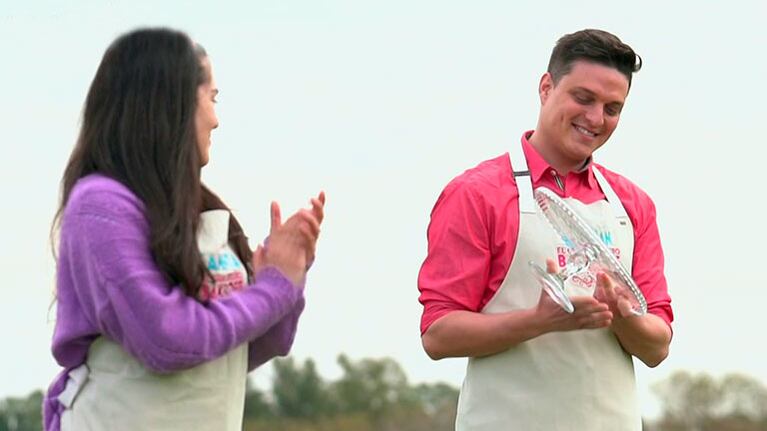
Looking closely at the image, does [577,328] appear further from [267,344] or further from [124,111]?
[124,111]

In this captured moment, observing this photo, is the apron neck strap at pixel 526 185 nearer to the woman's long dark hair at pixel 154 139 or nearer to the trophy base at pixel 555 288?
the trophy base at pixel 555 288

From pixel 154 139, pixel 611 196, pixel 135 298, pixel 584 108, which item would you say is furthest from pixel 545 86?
pixel 135 298

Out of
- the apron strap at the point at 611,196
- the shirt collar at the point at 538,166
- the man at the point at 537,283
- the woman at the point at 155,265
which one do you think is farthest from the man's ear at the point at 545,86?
the woman at the point at 155,265

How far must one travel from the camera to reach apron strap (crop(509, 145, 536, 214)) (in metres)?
5.31

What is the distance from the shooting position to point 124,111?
13.8ft

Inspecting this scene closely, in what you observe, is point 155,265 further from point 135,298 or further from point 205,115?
point 205,115

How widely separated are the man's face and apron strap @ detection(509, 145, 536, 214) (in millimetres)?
134

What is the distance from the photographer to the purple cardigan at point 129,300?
13.2 feet

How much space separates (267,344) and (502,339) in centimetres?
103

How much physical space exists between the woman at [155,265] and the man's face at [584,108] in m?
1.40

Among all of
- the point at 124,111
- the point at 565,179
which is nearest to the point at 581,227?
the point at 565,179

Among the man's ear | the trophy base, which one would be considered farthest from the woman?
the man's ear

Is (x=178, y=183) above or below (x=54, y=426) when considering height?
A: above

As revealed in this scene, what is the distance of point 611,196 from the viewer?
5566 millimetres
